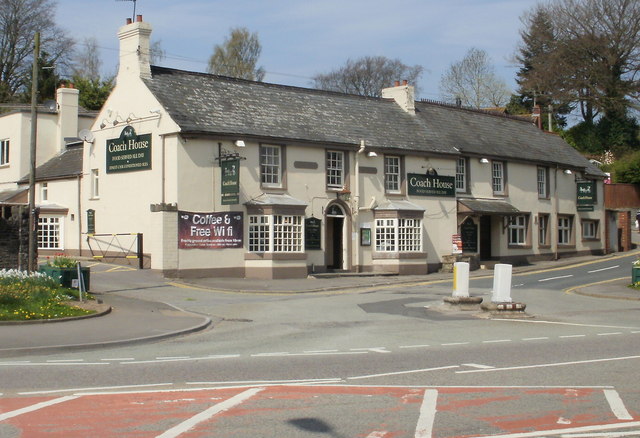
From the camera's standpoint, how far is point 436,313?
21.5 m

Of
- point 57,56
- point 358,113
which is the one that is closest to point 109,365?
point 358,113

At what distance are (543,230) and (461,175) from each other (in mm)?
7703

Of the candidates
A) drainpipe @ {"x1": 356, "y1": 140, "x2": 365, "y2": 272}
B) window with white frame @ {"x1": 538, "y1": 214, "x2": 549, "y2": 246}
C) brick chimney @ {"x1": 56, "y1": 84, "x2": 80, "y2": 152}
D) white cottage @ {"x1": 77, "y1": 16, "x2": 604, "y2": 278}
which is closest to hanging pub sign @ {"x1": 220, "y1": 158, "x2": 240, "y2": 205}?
white cottage @ {"x1": 77, "y1": 16, "x2": 604, "y2": 278}

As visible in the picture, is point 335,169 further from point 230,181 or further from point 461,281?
point 461,281

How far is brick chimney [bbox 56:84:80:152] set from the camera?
43.1 meters

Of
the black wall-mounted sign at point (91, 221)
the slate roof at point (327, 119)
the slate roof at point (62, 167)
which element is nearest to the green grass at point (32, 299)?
the slate roof at point (327, 119)

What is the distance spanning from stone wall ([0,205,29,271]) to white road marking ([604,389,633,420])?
19764 millimetres

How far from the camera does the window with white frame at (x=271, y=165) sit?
33.1 m

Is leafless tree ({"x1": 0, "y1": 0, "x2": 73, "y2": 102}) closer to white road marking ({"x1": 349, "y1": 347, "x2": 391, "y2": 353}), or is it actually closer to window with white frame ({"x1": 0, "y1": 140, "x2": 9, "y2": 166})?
window with white frame ({"x1": 0, "y1": 140, "x2": 9, "y2": 166})

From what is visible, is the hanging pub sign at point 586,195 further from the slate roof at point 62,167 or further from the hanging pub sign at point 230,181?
the slate roof at point 62,167

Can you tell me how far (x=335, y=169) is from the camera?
35406mm

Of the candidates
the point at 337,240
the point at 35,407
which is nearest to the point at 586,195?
the point at 337,240

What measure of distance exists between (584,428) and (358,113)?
1229 inches

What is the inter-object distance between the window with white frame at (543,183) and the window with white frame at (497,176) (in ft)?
12.1
